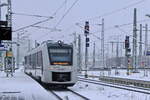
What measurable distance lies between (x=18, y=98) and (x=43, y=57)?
789cm

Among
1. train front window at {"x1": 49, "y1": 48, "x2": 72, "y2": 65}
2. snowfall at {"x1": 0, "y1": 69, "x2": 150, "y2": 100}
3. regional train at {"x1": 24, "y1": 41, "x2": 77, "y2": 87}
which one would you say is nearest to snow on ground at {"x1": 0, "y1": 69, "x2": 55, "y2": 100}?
snowfall at {"x1": 0, "y1": 69, "x2": 150, "y2": 100}

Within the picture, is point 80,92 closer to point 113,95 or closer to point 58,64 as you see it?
point 58,64

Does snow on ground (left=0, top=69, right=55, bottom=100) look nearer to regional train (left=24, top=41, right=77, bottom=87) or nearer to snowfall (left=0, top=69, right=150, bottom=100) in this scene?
snowfall (left=0, top=69, right=150, bottom=100)

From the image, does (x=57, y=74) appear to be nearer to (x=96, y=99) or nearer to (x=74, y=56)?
(x=74, y=56)

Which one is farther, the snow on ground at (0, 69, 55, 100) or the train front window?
the train front window

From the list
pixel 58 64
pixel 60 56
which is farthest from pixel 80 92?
pixel 60 56

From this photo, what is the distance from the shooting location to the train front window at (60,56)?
2485 cm

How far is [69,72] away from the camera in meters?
24.7

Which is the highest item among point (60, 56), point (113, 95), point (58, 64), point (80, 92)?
point (60, 56)

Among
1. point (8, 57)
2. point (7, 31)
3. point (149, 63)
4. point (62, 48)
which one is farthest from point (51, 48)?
point (149, 63)

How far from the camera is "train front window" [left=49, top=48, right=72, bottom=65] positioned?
24.8 metres

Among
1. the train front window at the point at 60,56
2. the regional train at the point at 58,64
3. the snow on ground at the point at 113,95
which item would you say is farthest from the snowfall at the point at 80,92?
the train front window at the point at 60,56

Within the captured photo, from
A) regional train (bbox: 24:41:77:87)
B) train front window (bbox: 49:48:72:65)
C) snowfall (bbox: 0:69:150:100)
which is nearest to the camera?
snowfall (bbox: 0:69:150:100)

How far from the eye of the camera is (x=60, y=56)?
2506cm
